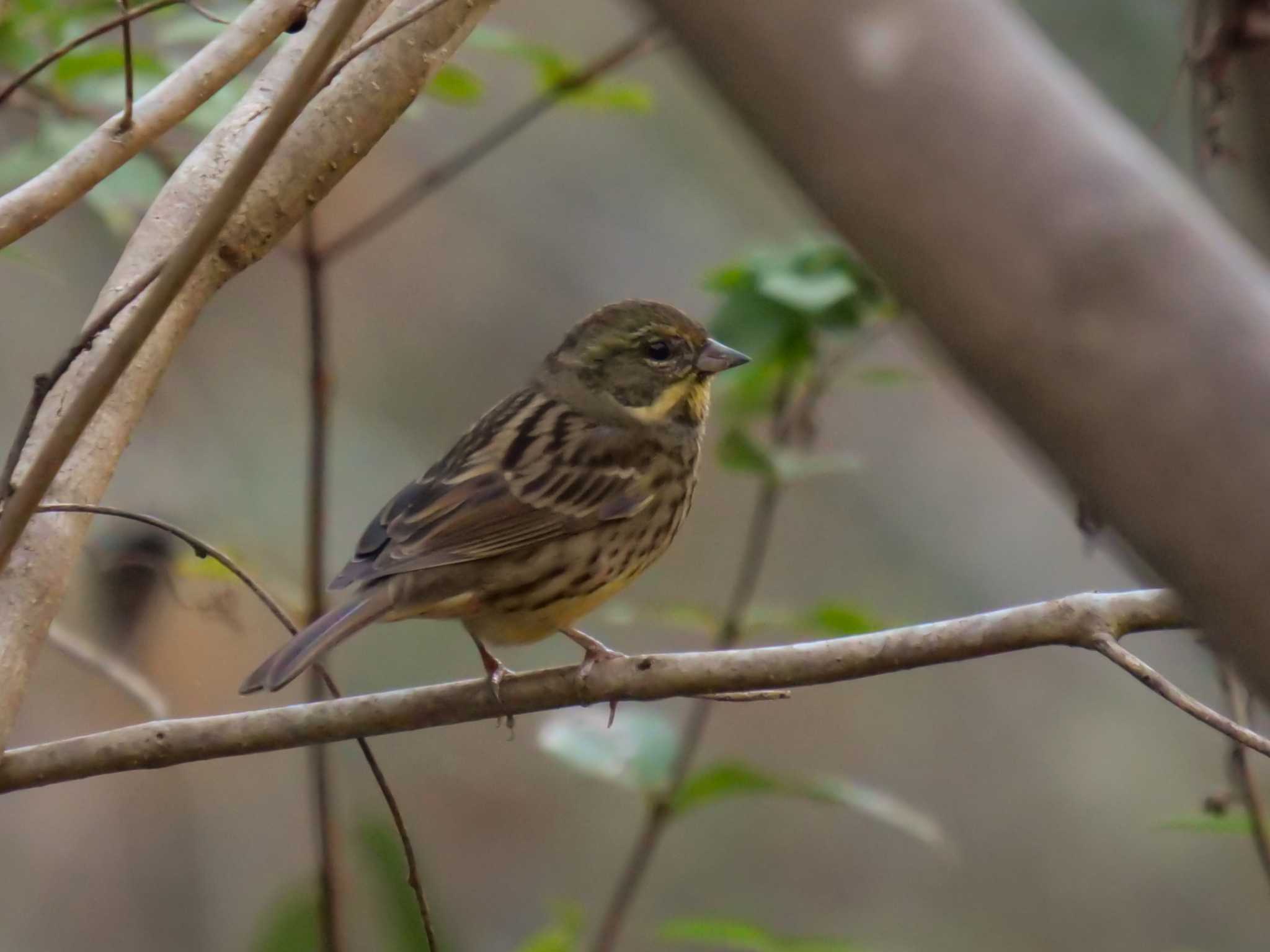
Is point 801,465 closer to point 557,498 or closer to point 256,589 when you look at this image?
point 557,498

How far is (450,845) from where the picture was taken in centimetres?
805

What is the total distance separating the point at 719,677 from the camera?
7.30 feet

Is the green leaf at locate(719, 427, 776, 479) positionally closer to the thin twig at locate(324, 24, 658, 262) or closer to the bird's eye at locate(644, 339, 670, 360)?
the bird's eye at locate(644, 339, 670, 360)

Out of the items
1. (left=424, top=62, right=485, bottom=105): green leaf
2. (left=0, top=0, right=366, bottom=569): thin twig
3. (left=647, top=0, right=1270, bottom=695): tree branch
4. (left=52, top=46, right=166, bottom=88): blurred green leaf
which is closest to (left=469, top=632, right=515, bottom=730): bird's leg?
(left=0, top=0, right=366, bottom=569): thin twig

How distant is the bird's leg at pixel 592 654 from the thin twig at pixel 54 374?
0.83 meters

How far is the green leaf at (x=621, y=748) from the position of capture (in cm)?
342

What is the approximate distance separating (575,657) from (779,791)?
3.65 m

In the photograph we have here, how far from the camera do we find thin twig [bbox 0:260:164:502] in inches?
78.7

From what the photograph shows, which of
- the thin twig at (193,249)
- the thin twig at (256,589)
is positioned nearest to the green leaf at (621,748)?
the thin twig at (256,589)

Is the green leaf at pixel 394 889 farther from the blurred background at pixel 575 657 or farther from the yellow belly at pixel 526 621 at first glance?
the blurred background at pixel 575 657

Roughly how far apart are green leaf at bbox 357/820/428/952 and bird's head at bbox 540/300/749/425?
1.11 m

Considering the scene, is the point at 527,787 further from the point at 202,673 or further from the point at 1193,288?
the point at 1193,288

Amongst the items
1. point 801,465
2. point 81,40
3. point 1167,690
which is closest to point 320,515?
point 801,465

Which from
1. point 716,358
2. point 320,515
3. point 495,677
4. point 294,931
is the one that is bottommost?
point 294,931
